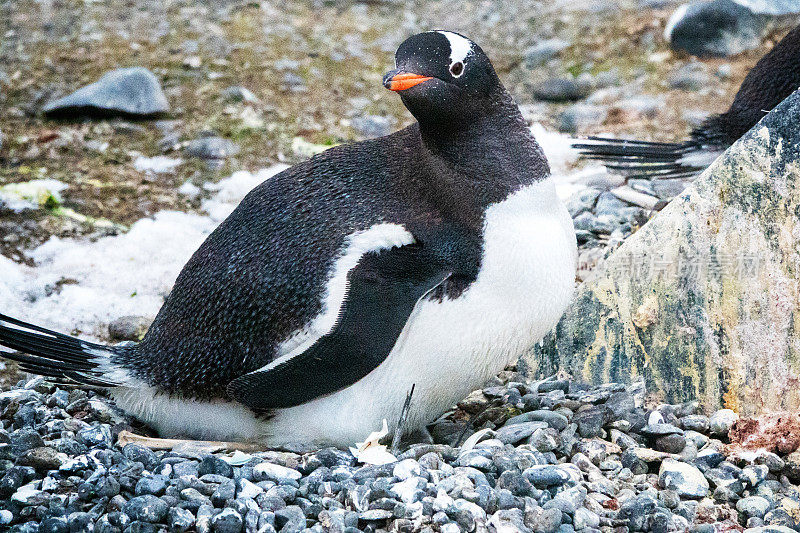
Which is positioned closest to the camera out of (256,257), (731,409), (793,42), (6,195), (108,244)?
(256,257)

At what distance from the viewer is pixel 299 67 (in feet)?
21.1

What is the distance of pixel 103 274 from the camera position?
4.22m

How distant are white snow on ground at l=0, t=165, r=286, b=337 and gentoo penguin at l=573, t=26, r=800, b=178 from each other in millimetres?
1934

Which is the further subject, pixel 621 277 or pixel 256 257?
pixel 621 277

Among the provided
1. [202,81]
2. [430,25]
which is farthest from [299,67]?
[430,25]

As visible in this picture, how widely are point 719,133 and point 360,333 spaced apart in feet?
8.09

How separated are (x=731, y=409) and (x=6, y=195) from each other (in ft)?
12.3

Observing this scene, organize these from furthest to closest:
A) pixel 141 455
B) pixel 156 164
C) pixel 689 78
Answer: pixel 689 78 < pixel 156 164 < pixel 141 455

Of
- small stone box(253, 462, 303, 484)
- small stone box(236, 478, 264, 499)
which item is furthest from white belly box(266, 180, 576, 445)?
small stone box(236, 478, 264, 499)

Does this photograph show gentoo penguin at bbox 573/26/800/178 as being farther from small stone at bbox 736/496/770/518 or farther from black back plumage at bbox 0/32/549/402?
small stone at bbox 736/496/770/518

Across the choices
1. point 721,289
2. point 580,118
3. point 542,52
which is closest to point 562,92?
point 580,118

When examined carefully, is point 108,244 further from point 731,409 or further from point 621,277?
point 731,409

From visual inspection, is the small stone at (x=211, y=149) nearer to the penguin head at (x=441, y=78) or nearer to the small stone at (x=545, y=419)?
the penguin head at (x=441, y=78)

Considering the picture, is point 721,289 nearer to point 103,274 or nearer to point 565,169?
point 565,169
